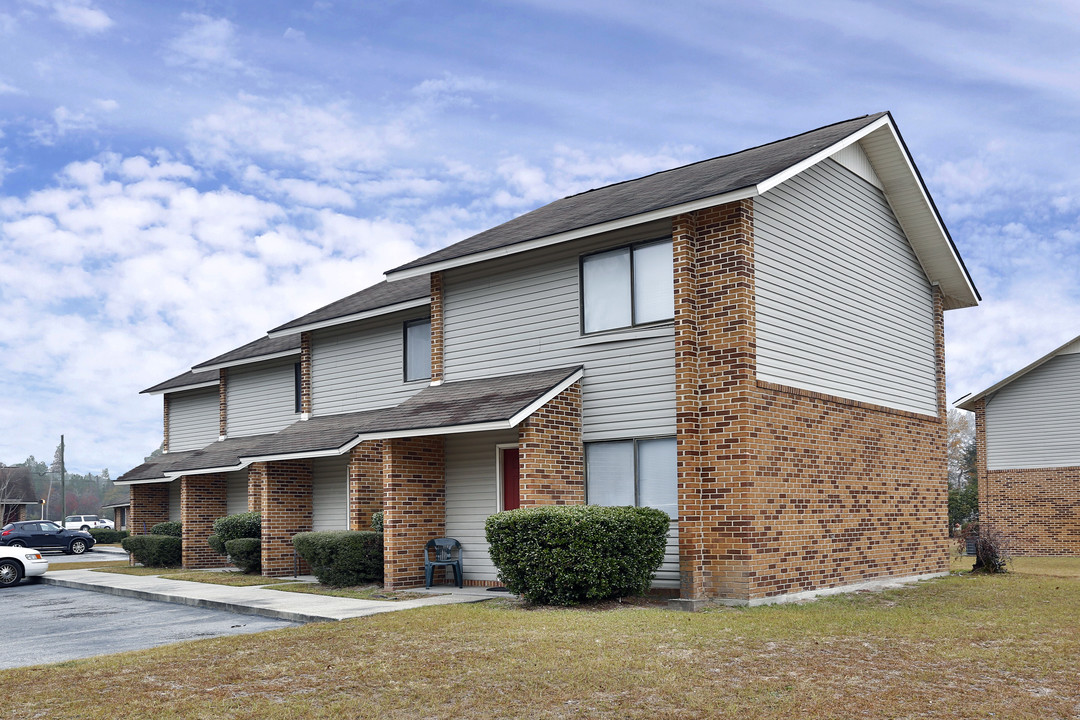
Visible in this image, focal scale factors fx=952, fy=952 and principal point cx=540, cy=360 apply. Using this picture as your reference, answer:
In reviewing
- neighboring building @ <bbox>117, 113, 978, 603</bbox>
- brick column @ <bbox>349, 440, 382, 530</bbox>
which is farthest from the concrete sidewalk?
brick column @ <bbox>349, 440, 382, 530</bbox>

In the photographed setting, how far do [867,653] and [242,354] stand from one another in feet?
69.2

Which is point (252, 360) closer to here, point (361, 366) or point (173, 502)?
point (361, 366)

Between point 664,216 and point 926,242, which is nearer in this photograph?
point 664,216

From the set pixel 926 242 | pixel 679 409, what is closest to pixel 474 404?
pixel 679 409

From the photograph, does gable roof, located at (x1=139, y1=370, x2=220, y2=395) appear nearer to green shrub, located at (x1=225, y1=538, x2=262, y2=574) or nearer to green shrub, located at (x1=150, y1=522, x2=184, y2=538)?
green shrub, located at (x1=150, y1=522, x2=184, y2=538)

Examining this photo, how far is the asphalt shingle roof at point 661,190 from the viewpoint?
14844mm

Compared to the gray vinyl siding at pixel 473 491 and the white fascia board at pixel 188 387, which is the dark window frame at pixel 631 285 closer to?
the gray vinyl siding at pixel 473 491

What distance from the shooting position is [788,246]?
618 inches

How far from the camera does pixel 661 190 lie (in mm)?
17062

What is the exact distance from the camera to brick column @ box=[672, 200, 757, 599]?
13648 mm

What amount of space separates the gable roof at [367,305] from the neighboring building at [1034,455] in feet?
70.5

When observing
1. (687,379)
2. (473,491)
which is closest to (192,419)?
(473,491)

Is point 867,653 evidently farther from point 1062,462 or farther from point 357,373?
point 1062,462

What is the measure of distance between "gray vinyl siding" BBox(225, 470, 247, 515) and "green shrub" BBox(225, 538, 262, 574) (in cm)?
402
